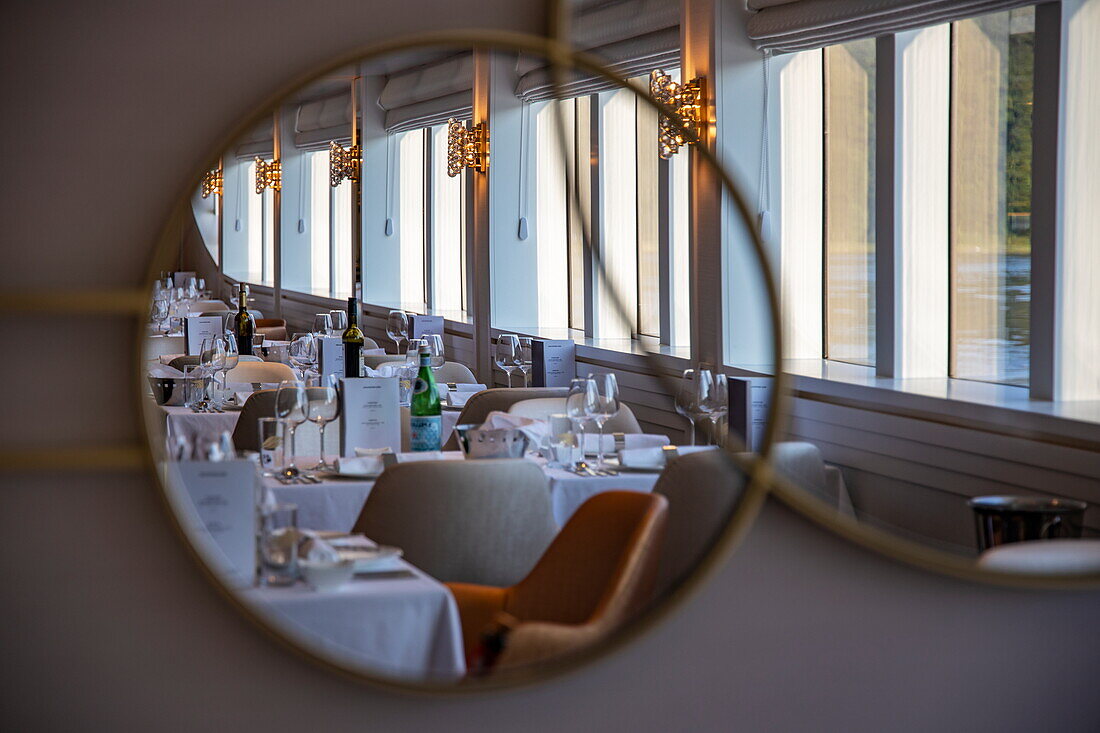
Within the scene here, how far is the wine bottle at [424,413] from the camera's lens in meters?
2.83

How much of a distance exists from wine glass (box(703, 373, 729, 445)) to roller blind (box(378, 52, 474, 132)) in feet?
1.98

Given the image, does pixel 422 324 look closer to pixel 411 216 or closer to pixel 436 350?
pixel 411 216

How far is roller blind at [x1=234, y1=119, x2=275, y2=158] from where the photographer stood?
4.47ft

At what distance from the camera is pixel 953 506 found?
1.57 meters

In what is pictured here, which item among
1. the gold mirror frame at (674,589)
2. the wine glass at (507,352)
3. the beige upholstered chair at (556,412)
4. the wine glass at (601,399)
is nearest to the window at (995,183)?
the gold mirror frame at (674,589)

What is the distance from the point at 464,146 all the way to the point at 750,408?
99 cm

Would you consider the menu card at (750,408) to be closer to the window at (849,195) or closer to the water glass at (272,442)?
the window at (849,195)

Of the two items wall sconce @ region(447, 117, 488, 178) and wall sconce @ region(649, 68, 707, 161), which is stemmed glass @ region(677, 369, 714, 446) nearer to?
wall sconce @ region(649, 68, 707, 161)

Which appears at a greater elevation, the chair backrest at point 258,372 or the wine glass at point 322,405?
the chair backrest at point 258,372

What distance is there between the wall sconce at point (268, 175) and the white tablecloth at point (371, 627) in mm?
529

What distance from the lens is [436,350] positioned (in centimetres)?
324

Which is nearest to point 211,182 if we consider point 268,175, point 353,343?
point 268,175

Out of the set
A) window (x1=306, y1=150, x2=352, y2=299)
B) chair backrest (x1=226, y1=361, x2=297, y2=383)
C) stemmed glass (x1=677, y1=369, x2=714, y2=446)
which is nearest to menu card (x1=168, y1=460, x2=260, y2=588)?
window (x1=306, y1=150, x2=352, y2=299)

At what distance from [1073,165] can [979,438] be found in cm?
44
